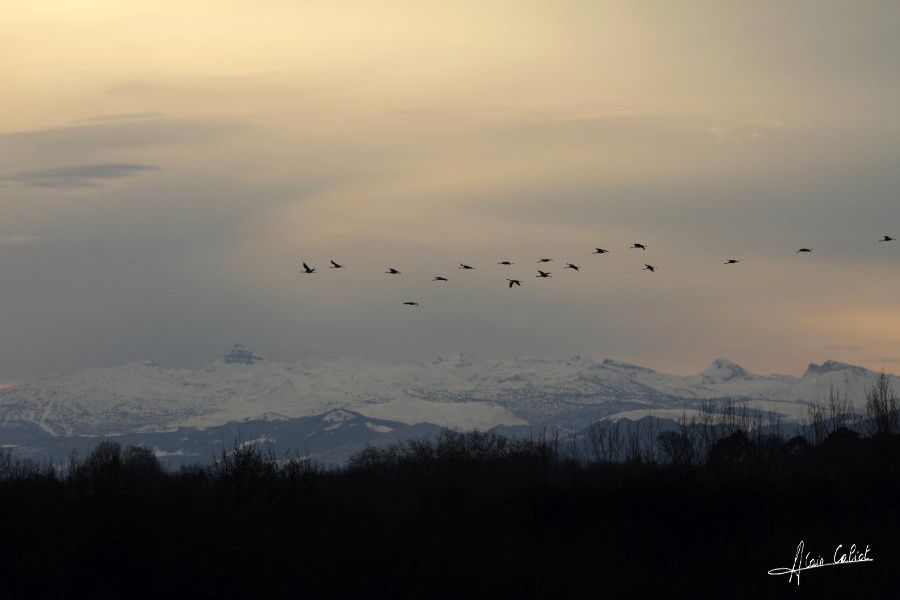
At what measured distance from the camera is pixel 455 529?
82500 mm

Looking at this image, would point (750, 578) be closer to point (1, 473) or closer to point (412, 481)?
point (412, 481)

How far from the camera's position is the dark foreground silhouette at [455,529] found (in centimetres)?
6203

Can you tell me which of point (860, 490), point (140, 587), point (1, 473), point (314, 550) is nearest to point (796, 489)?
point (860, 490)
